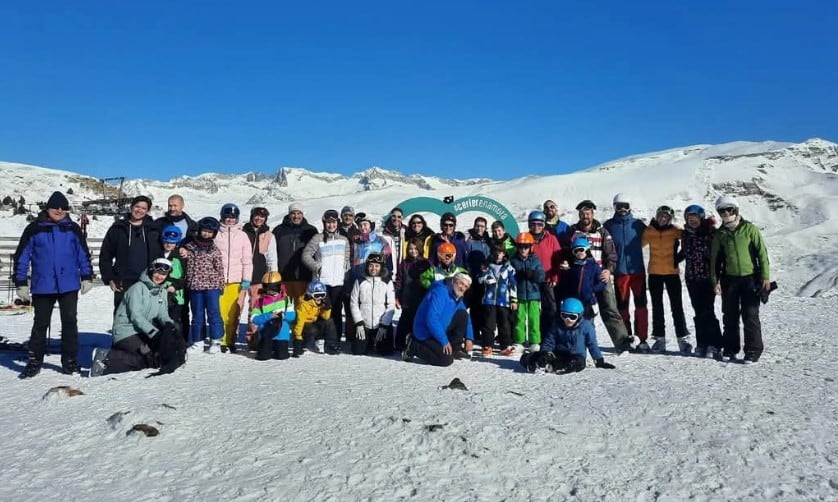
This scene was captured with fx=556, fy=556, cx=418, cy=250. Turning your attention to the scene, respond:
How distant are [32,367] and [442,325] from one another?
3.79 meters

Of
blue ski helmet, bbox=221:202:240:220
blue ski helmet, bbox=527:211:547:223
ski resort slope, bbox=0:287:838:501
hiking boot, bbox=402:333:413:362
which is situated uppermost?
blue ski helmet, bbox=221:202:240:220

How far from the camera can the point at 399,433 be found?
3.31 metres

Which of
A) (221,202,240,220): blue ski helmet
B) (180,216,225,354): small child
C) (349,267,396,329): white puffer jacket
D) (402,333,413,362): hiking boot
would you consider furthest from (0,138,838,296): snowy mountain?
(180,216,225,354): small child

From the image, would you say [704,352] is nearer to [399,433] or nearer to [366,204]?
[399,433]

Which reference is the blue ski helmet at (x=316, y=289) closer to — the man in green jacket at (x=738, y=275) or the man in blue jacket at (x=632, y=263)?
the man in blue jacket at (x=632, y=263)

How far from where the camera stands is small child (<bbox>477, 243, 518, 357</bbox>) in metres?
5.93

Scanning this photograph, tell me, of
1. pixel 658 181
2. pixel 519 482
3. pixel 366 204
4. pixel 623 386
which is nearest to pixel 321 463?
pixel 519 482

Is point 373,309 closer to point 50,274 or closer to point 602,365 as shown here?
point 602,365

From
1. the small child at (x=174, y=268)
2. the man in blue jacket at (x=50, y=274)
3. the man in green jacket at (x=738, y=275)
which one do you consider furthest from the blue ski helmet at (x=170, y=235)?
the man in green jacket at (x=738, y=275)

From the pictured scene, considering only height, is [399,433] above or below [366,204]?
below

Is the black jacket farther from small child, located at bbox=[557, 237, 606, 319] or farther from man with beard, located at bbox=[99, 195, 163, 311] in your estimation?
small child, located at bbox=[557, 237, 606, 319]

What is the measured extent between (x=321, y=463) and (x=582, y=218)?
4087mm

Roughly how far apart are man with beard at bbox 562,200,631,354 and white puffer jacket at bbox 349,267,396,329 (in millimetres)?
2004

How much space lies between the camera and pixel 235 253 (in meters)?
6.21
